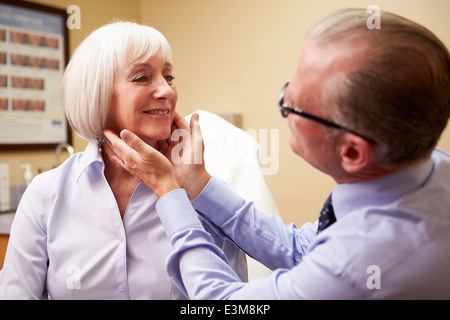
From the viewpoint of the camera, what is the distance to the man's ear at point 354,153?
86cm

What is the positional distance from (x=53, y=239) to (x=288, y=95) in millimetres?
757

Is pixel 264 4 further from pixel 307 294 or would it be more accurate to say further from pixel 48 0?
pixel 307 294

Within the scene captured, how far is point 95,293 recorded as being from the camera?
1.23 m

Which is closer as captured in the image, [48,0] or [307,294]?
[307,294]

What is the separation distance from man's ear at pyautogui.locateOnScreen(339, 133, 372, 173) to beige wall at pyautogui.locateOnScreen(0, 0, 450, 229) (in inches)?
83.0

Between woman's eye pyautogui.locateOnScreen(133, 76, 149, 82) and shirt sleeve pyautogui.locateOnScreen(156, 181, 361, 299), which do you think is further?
woman's eye pyautogui.locateOnScreen(133, 76, 149, 82)

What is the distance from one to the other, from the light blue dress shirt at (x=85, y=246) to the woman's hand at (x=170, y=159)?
4.3 inches

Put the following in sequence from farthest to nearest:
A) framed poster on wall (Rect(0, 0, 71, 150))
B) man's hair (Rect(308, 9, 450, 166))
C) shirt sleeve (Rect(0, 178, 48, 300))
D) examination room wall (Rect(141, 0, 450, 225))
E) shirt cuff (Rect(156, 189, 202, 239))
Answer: examination room wall (Rect(141, 0, 450, 225))
framed poster on wall (Rect(0, 0, 71, 150))
shirt sleeve (Rect(0, 178, 48, 300))
shirt cuff (Rect(156, 189, 202, 239))
man's hair (Rect(308, 9, 450, 166))

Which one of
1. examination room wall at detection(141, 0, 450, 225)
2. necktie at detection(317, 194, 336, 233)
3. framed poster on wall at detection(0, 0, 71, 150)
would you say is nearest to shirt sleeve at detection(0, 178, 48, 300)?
necktie at detection(317, 194, 336, 233)

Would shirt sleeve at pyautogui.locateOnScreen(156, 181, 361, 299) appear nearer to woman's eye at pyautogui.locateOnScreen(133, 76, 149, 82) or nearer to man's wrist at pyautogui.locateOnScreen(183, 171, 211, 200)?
man's wrist at pyautogui.locateOnScreen(183, 171, 211, 200)

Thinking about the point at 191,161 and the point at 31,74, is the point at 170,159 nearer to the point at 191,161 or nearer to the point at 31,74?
the point at 191,161

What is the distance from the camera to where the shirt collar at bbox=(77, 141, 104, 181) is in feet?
4.31

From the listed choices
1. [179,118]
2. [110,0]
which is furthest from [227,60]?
[179,118]
